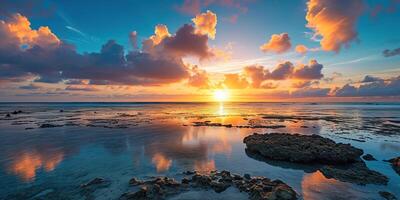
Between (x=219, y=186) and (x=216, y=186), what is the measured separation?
0.59 ft

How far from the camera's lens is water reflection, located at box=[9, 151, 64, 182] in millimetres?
15131

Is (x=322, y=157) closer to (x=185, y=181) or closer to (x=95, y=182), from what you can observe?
(x=185, y=181)

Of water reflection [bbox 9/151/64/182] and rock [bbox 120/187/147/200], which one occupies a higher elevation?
water reflection [bbox 9/151/64/182]

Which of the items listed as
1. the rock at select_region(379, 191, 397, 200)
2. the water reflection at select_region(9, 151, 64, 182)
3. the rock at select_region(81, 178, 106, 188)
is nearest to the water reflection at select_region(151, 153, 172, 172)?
the rock at select_region(81, 178, 106, 188)

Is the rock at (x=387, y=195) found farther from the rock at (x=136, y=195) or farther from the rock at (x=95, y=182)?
the rock at (x=95, y=182)

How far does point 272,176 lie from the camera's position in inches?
602

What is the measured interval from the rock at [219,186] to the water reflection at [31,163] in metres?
11.8

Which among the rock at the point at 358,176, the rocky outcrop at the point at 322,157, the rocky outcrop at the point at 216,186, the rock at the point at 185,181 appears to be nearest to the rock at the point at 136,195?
the rocky outcrop at the point at 216,186

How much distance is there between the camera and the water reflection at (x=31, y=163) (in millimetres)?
15131

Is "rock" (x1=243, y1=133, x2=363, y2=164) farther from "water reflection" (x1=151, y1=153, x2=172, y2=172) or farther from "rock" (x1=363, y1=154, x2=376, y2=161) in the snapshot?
"water reflection" (x1=151, y1=153, x2=172, y2=172)

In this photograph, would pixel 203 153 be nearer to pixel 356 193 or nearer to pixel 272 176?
pixel 272 176

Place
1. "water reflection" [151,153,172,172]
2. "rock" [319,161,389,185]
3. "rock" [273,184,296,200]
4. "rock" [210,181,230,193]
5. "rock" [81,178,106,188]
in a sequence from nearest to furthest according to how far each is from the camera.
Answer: "rock" [273,184,296,200], "rock" [210,181,230,193], "rock" [81,178,106,188], "rock" [319,161,389,185], "water reflection" [151,153,172,172]

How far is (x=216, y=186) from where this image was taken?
1274 centimetres

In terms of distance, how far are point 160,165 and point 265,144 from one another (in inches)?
427
